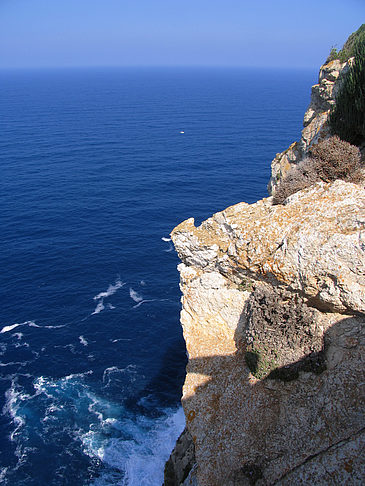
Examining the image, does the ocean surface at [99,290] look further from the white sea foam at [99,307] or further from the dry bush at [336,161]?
the dry bush at [336,161]

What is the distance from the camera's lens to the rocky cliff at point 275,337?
1819 centimetres

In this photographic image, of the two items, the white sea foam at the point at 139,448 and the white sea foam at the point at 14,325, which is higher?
the white sea foam at the point at 14,325

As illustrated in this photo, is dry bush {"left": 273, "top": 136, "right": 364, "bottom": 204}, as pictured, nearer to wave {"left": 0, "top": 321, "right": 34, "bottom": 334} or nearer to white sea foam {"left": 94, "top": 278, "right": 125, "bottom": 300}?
white sea foam {"left": 94, "top": 278, "right": 125, "bottom": 300}

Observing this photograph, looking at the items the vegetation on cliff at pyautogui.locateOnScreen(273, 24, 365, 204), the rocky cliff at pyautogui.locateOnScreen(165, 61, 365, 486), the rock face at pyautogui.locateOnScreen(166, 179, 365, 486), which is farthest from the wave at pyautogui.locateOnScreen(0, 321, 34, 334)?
the vegetation on cliff at pyautogui.locateOnScreen(273, 24, 365, 204)

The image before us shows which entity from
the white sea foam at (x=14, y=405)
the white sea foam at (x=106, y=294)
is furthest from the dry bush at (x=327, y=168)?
the white sea foam at (x=106, y=294)

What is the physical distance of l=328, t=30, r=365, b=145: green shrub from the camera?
26.1 meters

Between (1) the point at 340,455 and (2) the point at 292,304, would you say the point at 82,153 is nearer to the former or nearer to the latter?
(2) the point at 292,304

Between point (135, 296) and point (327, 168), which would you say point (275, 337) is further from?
point (135, 296)

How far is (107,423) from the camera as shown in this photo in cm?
3591

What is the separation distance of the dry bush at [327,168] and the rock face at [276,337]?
112 cm

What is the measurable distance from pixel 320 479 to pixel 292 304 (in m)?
9.07

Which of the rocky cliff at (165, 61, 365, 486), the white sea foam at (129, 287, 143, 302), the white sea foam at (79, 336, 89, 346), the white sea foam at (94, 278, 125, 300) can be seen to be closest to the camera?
the rocky cliff at (165, 61, 365, 486)

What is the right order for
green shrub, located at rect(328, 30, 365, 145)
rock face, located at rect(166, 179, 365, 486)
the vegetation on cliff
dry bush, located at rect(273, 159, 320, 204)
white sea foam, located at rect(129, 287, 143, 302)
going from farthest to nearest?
1. white sea foam, located at rect(129, 287, 143, 302)
2. green shrub, located at rect(328, 30, 365, 145)
3. dry bush, located at rect(273, 159, 320, 204)
4. the vegetation on cliff
5. rock face, located at rect(166, 179, 365, 486)

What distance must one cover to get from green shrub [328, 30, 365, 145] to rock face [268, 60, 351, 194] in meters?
1.82
